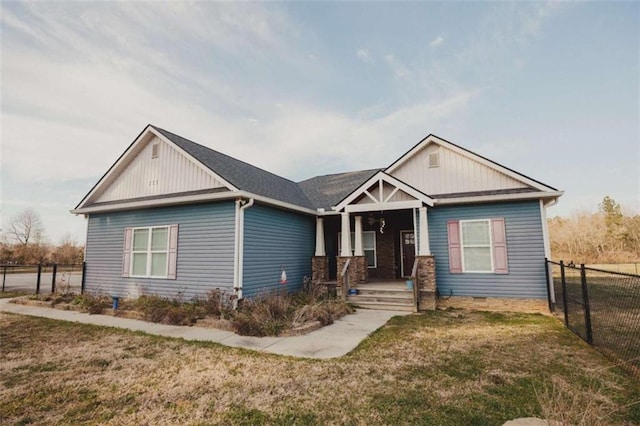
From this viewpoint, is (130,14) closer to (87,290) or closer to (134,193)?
(134,193)

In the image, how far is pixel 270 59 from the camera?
1269 cm

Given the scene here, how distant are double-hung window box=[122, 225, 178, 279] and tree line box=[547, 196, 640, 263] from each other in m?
36.9

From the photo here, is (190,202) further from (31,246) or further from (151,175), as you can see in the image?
(31,246)

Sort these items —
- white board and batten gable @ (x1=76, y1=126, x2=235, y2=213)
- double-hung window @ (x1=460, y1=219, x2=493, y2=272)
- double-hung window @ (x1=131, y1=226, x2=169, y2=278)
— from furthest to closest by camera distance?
double-hung window @ (x1=131, y1=226, x2=169, y2=278), white board and batten gable @ (x1=76, y1=126, x2=235, y2=213), double-hung window @ (x1=460, y1=219, x2=493, y2=272)

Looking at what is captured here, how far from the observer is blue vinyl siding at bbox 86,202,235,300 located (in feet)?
29.9

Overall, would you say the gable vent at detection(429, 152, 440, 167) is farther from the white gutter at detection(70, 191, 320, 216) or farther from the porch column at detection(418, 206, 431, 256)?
the white gutter at detection(70, 191, 320, 216)

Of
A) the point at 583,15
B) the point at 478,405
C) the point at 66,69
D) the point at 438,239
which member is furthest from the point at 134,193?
the point at 583,15

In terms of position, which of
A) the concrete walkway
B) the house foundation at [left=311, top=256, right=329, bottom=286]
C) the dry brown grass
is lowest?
the concrete walkway

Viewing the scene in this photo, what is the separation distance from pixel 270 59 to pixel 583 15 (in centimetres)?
1050

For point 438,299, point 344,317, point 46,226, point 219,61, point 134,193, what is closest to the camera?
point 344,317

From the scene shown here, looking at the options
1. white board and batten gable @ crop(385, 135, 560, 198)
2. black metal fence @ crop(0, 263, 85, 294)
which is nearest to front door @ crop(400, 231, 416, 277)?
white board and batten gable @ crop(385, 135, 560, 198)

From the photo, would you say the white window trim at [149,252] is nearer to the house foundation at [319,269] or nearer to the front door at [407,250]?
the house foundation at [319,269]

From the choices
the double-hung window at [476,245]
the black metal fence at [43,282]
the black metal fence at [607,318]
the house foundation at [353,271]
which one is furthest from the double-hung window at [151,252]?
the black metal fence at [607,318]

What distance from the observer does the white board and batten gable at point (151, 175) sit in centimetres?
1002
